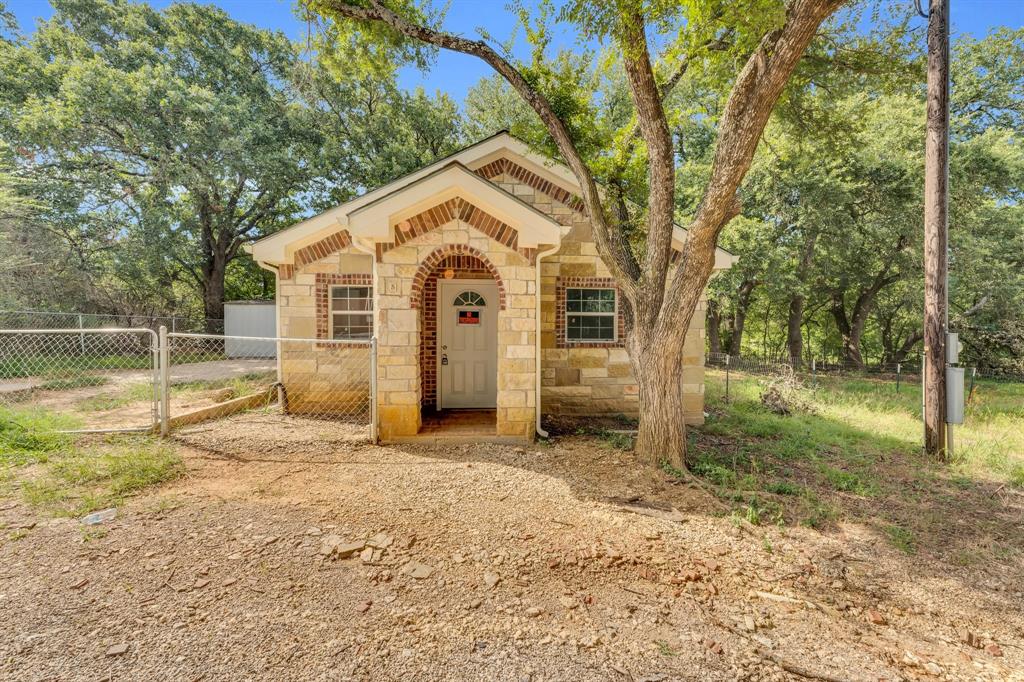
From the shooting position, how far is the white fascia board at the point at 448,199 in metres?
6.11

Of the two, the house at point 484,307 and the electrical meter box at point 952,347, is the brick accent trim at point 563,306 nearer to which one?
the house at point 484,307

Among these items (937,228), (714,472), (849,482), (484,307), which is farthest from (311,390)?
(937,228)

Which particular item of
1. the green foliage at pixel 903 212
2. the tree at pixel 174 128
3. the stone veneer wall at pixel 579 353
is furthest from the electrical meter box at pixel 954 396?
the tree at pixel 174 128

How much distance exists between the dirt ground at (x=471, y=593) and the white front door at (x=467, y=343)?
395cm

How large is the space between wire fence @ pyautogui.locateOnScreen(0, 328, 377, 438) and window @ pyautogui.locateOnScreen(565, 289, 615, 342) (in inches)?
155

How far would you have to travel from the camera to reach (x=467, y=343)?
28.7 ft

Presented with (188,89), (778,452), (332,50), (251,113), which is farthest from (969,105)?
(188,89)

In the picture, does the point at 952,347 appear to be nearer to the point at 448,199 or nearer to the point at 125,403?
the point at 448,199

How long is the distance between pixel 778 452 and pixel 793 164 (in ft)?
43.0

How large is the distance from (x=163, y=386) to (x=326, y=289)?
3196mm

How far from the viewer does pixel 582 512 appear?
440 cm

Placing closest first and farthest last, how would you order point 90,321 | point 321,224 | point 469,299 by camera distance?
point 321,224
point 469,299
point 90,321

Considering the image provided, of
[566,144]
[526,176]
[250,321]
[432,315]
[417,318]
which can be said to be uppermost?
[526,176]

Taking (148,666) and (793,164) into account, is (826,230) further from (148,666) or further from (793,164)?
(148,666)
